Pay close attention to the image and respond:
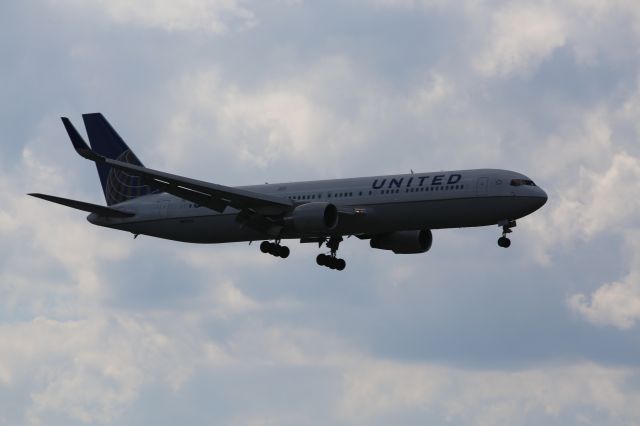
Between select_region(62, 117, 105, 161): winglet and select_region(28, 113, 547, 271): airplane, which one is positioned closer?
select_region(62, 117, 105, 161): winglet

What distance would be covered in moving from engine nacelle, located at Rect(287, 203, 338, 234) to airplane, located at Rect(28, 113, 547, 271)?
0.19ft

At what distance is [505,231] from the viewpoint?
7162cm

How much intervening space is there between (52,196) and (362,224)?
1837cm

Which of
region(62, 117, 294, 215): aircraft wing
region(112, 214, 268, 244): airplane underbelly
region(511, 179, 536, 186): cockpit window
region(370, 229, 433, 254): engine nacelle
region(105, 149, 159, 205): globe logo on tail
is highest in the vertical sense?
region(105, 149, 159, 205): globe logo on tail

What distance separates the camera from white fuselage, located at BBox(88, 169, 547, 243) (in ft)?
233

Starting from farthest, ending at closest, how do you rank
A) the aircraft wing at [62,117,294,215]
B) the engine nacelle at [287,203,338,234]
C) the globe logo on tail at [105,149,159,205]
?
the globe logo on tail at [105,149,159,205], the engine nacelle at [287,203,338,234], the aircraft wing at [62,117,294,215]

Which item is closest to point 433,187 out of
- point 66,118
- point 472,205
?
point 472,205

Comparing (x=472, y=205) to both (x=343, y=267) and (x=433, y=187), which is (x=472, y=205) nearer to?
(x=433, y=187)

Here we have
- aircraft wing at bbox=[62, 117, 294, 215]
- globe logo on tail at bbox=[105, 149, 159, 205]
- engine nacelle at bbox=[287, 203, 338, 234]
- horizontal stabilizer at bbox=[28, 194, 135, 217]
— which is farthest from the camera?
globe logo on tail at bbox=[105, 149, 159, 205]

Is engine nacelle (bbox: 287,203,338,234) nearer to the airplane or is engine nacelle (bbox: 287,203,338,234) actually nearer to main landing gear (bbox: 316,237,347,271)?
the airplane

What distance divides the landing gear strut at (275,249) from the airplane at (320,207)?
61mm

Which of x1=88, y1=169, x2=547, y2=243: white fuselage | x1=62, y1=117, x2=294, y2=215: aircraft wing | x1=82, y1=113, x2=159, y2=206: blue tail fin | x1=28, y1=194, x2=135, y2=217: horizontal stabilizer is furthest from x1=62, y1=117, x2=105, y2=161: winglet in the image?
x1=82, y1=113, x2=159, y2=206: blue tail fin

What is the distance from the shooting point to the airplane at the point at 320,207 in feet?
233

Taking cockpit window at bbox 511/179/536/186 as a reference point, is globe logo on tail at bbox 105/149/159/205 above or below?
above
